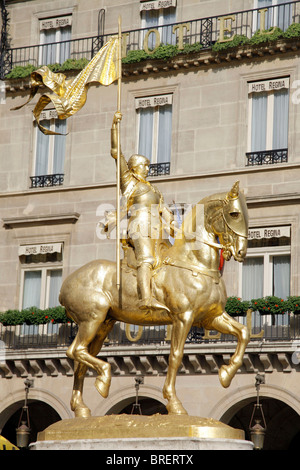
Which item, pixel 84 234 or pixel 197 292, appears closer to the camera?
pixel 197 292

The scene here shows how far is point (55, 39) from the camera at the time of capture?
3138cm

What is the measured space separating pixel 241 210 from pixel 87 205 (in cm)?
1517

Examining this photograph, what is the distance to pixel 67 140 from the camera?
30250mm

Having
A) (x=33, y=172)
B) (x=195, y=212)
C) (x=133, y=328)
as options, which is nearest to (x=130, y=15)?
(x=33, y=172)

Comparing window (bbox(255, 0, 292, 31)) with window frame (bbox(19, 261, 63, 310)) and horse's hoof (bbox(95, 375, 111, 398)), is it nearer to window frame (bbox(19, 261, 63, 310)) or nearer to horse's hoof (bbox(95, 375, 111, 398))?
window frame (bbox(19, 261, 63, 310))

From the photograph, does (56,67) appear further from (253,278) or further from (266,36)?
(253,278)

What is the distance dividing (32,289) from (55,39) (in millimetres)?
6857

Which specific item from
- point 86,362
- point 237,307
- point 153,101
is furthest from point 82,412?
point 153,101

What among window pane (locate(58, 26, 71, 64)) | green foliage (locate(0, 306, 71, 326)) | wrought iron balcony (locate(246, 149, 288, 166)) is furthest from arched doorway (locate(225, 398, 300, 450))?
window pane (locate(58, 26, 71, 64))

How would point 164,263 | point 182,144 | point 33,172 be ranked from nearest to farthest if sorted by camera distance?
point 164,263, point 182,144, point 33,172

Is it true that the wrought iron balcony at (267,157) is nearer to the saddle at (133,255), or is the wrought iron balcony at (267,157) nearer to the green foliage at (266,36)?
the green foliage at (266,36)

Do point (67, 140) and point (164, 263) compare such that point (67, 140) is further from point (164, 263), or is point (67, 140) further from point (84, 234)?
point (164, 263)

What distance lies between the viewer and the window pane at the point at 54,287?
29.6 m

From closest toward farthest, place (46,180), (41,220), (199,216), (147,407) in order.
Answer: (199,216)
(147,407)
(41,220)
(46,180)
